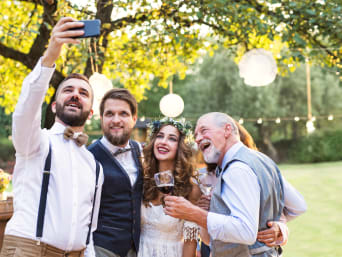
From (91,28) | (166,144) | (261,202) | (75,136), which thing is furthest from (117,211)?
(91,28)

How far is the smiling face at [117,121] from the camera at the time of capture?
118 inches

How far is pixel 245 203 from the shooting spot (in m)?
2.11

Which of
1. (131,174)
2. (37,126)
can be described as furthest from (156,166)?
(37,126)

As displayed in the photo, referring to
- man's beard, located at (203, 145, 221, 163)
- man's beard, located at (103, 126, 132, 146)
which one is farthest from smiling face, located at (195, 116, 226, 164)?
man's beard, located at (103, 126, 132, 146)

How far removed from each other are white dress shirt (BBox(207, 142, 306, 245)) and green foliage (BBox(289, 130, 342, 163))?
96.8ft

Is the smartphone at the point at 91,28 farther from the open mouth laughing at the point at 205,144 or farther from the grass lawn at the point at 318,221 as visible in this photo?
the grass lawn at the point at 318,221

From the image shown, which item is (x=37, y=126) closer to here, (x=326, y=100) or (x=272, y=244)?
(x=272, y=244)

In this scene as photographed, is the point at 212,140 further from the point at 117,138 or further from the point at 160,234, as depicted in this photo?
A: the point at 160,234

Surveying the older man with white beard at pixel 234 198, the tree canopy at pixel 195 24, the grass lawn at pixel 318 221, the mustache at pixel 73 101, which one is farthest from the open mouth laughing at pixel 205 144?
the grass lawn at pixel 318 221

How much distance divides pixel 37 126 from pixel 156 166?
1.39 m

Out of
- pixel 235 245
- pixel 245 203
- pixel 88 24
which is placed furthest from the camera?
pixel 235 245

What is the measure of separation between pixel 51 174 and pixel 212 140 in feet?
3.54

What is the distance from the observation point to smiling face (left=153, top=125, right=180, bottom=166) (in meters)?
3.14

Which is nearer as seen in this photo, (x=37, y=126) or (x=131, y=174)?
(x=37, y=126)
